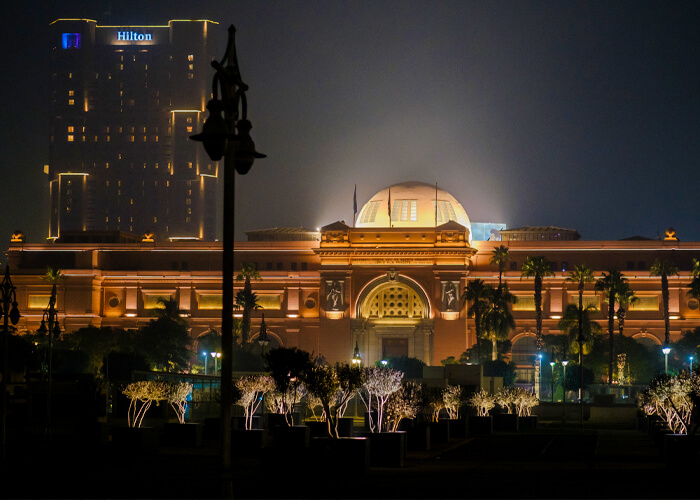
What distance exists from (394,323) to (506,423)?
53.7m

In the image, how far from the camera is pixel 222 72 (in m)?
21.6

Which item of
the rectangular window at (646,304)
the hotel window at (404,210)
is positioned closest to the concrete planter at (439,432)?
the rectangular window at (646,304)

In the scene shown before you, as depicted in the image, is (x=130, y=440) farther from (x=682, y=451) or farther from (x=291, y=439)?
(x=682, y=451)

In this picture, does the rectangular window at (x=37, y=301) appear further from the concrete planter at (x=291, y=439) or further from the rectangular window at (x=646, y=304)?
the concrete planter at (x=291, y=439)

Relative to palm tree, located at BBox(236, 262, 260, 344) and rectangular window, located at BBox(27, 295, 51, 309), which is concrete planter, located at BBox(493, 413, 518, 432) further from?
rectangular window, located at BBox(27, 295, 51, 309)

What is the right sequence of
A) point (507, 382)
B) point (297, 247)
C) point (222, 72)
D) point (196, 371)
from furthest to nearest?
point (297, 247), point (196, 371), point (507, 382), point (222, 72)

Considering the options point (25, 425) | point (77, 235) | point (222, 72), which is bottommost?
point (25, 425)

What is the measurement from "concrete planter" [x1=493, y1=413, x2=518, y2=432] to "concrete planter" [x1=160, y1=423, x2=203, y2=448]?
85.7 feet

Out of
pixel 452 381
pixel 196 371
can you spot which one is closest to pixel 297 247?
pixel 196 371

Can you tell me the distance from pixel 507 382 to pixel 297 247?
36.7 meters

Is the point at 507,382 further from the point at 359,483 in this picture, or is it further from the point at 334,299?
the point at 359,483

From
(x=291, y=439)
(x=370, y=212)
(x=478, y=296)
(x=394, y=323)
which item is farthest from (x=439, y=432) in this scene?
(x=370, y=212)

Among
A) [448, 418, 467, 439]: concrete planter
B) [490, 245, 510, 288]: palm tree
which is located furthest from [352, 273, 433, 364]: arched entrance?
[448, 418, 467, 439]: concrete planter

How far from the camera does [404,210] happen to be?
136 metres
